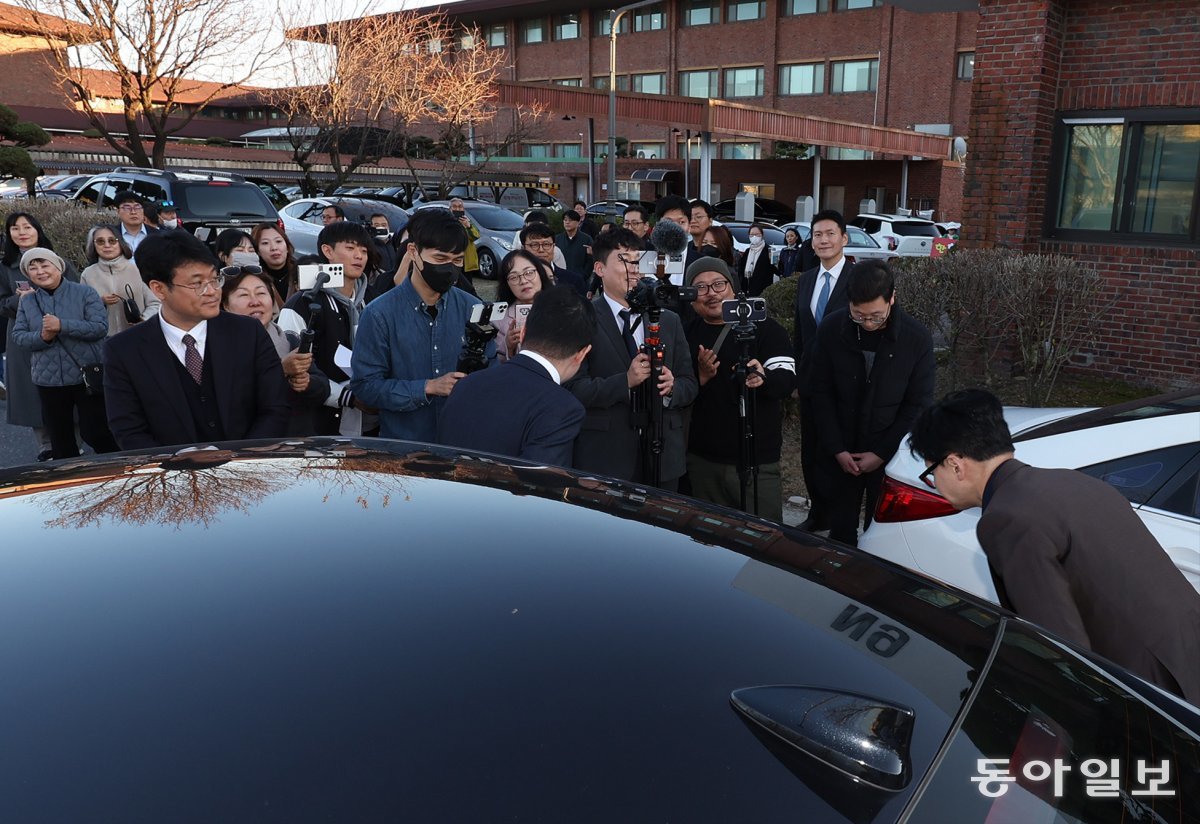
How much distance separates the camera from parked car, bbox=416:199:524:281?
1902cm

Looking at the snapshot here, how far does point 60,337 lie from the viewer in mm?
6312

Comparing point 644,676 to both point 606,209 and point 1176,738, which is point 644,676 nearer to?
point 1176,738

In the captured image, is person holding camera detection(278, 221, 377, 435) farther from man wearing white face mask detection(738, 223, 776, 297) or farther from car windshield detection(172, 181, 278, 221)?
car windshield detection(172, 181, 278, 221)

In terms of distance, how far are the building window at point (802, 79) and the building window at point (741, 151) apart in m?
2.90

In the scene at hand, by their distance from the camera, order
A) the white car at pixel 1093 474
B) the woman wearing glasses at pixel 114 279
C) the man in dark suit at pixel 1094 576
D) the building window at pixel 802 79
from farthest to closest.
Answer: the building window at pixel 802 79 → the woman wearing glasses at pixel 114 279 → the white car at pixel 1093 474 → the man in dark suit at pixel 1094 576

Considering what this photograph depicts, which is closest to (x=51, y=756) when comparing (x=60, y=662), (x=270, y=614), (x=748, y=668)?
(x=60, y=662)

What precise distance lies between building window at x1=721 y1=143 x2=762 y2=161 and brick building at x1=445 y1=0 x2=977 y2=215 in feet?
0.19

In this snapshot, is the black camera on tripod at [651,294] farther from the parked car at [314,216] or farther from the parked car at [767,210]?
the parked car at [767,210]

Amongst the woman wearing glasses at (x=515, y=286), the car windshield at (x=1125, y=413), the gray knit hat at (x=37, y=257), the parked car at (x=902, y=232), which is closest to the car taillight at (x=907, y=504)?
the car windshield at (x=1125, y=413)

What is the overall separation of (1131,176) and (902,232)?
58.6 feet

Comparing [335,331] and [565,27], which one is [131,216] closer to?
[335,331]

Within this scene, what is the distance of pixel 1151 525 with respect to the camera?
3232mm

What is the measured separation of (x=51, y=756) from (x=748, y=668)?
959 mm

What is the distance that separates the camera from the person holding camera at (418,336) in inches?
176
